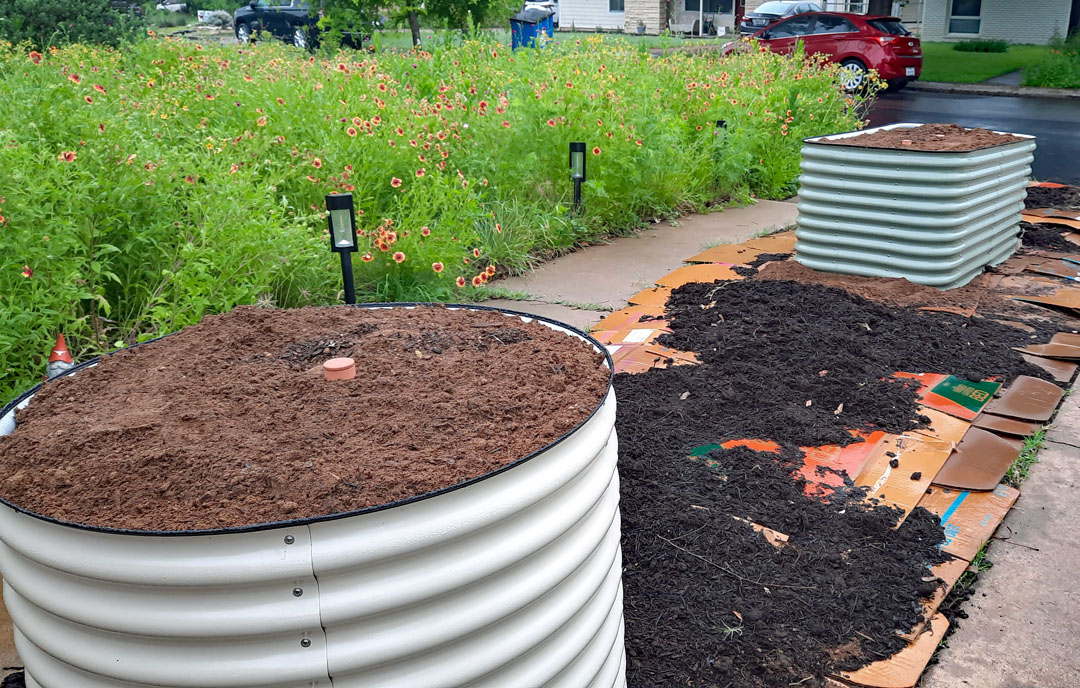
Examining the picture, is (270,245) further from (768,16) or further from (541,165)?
(768,16)

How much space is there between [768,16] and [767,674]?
95.1 ft

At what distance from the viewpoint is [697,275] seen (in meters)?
6.42

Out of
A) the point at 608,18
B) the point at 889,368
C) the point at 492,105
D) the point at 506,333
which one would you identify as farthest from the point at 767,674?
the point at 608,18

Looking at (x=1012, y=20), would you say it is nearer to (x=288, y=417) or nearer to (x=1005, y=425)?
(x=1005, y=425)

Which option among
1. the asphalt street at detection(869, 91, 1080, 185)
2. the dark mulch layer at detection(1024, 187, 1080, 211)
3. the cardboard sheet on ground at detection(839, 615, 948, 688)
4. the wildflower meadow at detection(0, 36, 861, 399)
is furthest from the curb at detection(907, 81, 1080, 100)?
the cardboard sheet on ground at detection(839, 615, 948, 688)

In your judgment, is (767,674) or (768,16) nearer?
(767,674)

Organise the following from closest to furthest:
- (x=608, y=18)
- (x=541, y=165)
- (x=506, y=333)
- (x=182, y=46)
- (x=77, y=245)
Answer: (x=506, y=333) < (x=77, y=245) < (x=541, y=165) < (x=182, y=46) < (x=608, y=18)

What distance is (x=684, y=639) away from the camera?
8.86ft

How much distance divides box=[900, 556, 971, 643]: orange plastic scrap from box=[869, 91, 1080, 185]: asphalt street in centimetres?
850

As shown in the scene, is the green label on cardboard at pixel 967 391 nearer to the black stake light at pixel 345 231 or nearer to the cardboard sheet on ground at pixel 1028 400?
the cardboard sheet on ground at pixel 1028 400

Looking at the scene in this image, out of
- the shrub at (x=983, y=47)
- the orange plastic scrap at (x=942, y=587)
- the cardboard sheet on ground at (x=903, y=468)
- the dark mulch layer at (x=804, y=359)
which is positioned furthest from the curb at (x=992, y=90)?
the orange plastic scrap at (x=942, y=587)

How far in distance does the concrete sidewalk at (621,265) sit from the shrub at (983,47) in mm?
25924

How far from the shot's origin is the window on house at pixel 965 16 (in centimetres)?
3416

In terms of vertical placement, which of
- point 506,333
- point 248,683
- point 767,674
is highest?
point 506,333
